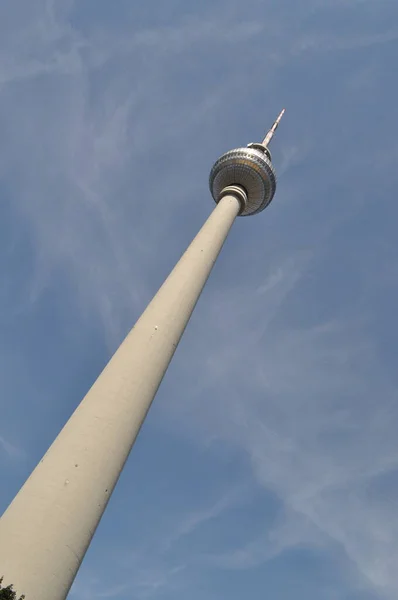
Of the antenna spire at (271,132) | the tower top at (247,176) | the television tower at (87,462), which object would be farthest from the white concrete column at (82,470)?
the antenna spire at (271,132)

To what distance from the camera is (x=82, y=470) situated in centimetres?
1775

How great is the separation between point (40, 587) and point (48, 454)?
17.0 ft

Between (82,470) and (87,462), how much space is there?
16.7 inches

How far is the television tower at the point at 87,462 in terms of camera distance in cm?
1460

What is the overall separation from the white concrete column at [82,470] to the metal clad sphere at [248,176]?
37069 millimetres

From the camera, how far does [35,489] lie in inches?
653

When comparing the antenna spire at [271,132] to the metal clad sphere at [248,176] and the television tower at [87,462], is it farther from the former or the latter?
the television tower at [87,462]

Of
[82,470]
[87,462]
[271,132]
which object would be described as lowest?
[82,470]

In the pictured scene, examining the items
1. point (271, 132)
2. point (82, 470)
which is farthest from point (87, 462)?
point (271, 132)

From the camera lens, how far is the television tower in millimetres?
14602

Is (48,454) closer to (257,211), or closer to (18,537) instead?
(18,537)

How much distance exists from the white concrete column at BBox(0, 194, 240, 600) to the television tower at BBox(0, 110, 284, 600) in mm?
27

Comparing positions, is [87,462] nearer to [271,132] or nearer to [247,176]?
[247,176]

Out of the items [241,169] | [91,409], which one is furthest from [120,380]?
[241,169]
